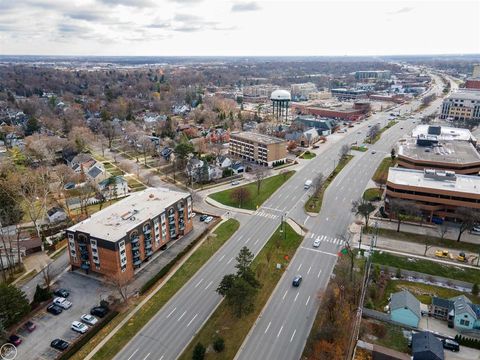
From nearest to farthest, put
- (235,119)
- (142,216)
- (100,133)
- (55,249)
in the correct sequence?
(142,216)
(55,249)
(100,133)
(235,119)

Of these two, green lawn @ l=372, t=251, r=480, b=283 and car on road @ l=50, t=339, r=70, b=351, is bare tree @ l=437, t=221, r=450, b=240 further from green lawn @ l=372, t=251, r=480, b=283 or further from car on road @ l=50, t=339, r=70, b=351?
car on road @ l=50, t=339, r=70, b=351

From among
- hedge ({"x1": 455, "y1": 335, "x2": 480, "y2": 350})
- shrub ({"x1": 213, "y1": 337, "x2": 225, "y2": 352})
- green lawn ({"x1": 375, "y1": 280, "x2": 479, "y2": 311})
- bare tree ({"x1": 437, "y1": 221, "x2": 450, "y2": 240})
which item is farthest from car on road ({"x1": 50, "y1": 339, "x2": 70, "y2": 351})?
bare tree ({"x1": 437, "y1": 221, "x2": 450, "y2": 240})

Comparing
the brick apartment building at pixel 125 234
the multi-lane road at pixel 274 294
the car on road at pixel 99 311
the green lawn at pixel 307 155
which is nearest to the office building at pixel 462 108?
the green lawn at pixel 307 155

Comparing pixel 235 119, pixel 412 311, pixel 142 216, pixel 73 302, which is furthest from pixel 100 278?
pixel 235 119

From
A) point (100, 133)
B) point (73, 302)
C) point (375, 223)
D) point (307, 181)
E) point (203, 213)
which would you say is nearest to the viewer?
point (73, 302)

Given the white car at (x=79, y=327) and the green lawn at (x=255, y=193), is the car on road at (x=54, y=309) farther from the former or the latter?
the green lawn at (x=255, y=193)

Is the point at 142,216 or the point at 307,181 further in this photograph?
the point at 307,181

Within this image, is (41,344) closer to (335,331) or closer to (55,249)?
(55,249)
